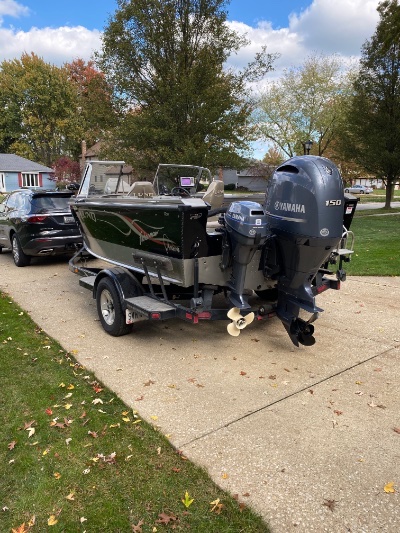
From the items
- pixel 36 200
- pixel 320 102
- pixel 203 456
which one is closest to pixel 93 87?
pixel 36 200

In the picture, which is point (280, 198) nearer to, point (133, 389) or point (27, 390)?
point (133, 389)

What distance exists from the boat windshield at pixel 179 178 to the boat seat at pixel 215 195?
1027mm

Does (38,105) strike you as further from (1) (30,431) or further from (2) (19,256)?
(1) (30,431)

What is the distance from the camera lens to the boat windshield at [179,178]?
615cm

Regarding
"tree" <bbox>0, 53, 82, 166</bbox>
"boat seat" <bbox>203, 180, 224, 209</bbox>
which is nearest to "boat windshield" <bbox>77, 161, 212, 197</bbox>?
"boat seat" <bbox>203, 180, 224, 209</bbox>

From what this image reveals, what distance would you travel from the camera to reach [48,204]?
9.02m

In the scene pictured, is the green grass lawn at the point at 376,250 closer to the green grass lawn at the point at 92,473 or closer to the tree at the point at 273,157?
the green grass lawn at the point at 92,473

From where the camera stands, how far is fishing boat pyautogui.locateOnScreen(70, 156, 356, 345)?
3.85 meters

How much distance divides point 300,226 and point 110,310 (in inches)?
108

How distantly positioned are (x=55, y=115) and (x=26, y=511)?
175ft

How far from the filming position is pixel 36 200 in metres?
8.97

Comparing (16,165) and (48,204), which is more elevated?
(16,165)

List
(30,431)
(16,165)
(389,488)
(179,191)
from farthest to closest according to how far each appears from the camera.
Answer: (16,165) < (179,191) < (30,431) < (389,488)

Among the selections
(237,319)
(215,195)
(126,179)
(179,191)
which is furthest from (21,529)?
(126,179)
